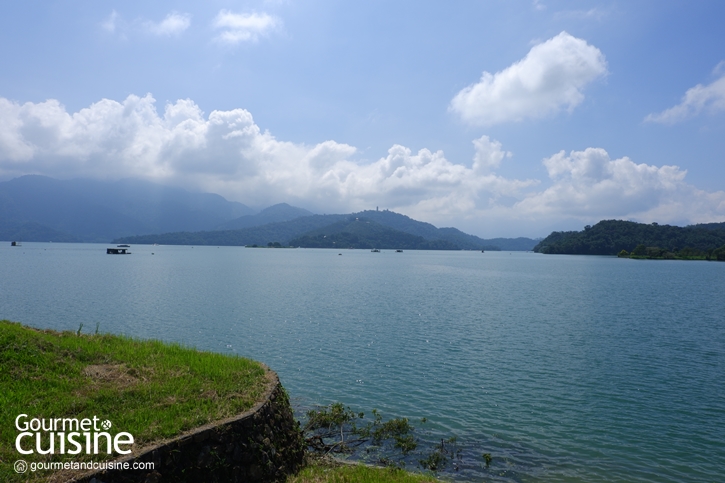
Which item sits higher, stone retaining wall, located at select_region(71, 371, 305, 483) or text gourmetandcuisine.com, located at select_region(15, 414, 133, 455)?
text gourmetandcuisine.com, located at select_region(15, 414, 133, 455)

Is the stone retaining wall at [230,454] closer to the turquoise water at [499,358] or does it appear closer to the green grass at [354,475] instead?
the green grass at [354,475]

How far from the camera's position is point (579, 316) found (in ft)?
137

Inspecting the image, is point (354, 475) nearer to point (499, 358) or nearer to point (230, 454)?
point (230, 454)

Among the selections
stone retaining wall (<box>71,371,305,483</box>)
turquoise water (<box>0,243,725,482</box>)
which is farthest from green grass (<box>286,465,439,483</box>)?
turquoise water (<box>0,243,725,482</box>)

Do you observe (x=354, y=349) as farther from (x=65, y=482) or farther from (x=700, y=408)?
(x=65, y=482)

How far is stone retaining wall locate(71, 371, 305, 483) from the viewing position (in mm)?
8672

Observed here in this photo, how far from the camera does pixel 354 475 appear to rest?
1116 centimetres

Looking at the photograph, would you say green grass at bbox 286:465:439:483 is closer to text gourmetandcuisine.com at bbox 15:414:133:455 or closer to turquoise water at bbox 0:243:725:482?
turquoise water at bbox 0:243:725:482

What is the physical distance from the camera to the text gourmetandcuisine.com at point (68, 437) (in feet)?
28.1

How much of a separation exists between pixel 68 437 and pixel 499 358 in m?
22.9

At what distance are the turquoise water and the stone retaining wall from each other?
5.55 m

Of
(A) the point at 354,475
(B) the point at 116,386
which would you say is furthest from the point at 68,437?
(A) the point at 354,475

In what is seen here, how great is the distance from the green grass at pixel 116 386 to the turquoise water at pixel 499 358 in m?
6.63

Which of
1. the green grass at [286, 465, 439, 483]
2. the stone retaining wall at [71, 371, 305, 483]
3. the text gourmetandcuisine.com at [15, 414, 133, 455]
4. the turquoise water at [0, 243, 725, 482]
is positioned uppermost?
the text gourmetandcuisine.com at [15, 414, 133, 455]
